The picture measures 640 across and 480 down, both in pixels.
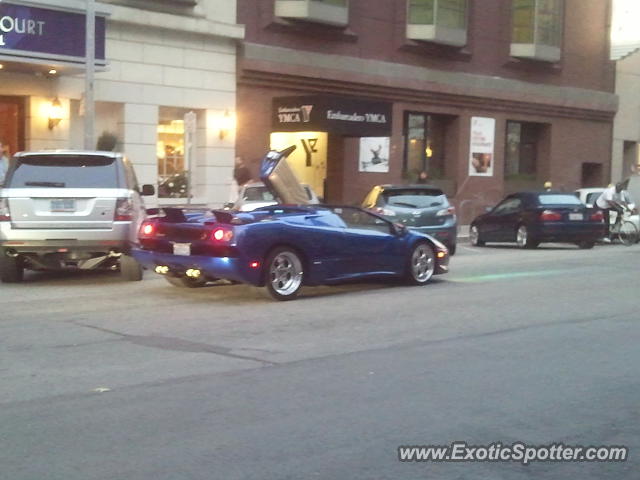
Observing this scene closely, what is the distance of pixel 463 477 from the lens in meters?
5.48

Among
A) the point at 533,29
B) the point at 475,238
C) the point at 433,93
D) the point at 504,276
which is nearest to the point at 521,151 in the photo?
the point at 533,29

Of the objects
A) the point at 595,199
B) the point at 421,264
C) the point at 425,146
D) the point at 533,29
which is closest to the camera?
the point at 421,264

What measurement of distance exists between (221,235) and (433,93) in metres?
18.7

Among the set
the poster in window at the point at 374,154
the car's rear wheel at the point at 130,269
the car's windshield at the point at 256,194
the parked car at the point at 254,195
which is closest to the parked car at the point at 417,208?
the parked car at the point at 254,195

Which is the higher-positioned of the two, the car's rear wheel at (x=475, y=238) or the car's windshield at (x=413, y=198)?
the car's windshield at (x=413, y=198)

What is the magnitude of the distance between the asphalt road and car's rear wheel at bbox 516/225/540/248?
9.09 metres

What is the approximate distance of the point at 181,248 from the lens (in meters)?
12.1

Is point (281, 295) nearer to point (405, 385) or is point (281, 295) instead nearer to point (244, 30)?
point (405, 385)

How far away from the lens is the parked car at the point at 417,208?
63.9 feet

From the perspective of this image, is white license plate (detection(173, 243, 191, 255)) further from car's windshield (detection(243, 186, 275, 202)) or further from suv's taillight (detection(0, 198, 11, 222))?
car's windshield (detection(243, 186, 275, 202))

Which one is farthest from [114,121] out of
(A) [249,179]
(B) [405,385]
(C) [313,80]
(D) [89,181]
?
(B) [405,385]

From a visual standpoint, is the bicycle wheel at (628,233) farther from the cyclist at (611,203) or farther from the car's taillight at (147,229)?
the car's taillight at (147,229)

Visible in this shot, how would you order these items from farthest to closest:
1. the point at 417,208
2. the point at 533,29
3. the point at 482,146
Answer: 1. the point at 533,29
2. the point at 482,146
3. the point at 417,208

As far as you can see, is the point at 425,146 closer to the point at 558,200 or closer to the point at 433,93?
the point at 433,93
